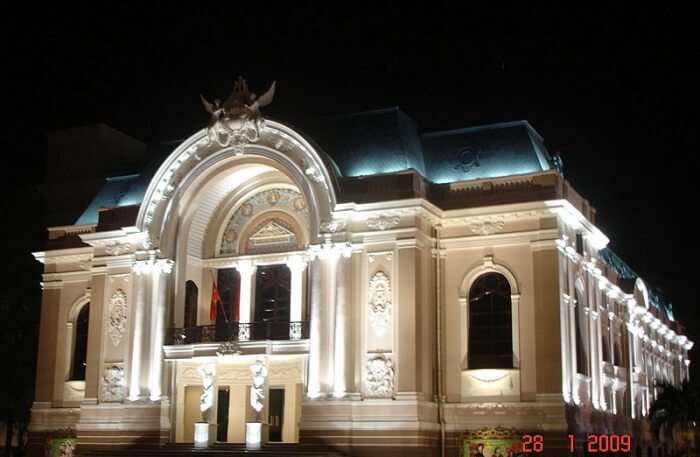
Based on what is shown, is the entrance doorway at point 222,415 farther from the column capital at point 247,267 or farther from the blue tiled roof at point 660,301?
the blue tiled roof at point 660,301

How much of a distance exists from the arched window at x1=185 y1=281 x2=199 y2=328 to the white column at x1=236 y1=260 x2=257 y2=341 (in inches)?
72.6

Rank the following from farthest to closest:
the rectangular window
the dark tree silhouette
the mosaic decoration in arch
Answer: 1. the dark tree silhouette
2. the mosaic decoration in arch
3. the rectangular window

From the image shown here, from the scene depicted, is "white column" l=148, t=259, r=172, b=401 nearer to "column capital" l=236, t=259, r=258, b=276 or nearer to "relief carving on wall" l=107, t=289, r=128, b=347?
"relief carving on wall" l=107, t=289, r=128, b=347

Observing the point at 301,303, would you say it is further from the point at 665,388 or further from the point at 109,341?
the point at 665,388

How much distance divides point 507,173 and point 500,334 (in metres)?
5.31

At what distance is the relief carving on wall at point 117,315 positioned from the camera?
36.7m

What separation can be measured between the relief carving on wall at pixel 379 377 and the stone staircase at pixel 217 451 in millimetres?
2179

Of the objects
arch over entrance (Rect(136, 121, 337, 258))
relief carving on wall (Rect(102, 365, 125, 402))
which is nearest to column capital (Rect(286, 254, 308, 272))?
A: arch over entrance (Rect(136, 121, 337, 258))

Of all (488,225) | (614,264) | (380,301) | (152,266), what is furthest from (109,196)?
(614,264)

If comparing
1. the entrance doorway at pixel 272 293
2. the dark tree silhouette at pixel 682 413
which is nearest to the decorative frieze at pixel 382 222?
the entrance doorway at pixel 272 293

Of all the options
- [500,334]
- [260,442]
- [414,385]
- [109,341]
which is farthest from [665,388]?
[109,341]

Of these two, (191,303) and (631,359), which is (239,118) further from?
(631,359)

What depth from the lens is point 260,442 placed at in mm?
32750

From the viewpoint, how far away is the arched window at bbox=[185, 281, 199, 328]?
37.4 m
